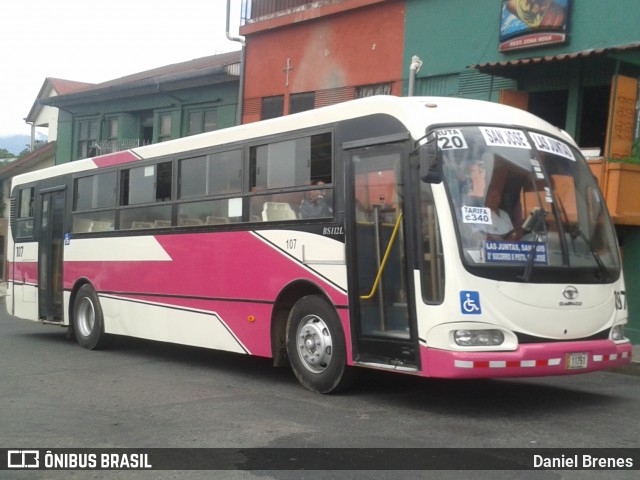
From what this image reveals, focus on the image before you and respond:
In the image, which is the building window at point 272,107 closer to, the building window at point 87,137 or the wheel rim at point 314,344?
the building window at point 87,137

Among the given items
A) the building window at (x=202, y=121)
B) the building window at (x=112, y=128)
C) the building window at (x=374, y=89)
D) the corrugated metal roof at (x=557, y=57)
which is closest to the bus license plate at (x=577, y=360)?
the corrugated metal roof at (x=557, y=57)

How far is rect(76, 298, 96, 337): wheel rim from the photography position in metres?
13.9

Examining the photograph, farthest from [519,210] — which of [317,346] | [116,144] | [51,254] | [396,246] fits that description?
[116,144]

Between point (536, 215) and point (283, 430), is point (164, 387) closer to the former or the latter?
point (283, 430)

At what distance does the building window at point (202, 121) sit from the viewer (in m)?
25.8

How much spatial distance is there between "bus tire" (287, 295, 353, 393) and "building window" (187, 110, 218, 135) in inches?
670

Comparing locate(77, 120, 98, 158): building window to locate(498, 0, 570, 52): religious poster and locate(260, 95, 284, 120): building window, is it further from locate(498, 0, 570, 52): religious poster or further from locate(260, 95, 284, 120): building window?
locate(498, 0, 570, 52): religious poster

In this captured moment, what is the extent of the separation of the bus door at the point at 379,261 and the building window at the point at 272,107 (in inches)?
525

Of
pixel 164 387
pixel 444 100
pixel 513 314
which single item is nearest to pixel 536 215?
pixel 513 314

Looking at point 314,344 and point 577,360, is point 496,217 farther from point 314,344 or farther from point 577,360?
point 314,344

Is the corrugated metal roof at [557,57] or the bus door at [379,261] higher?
the corrugated metal roof at [557,57]

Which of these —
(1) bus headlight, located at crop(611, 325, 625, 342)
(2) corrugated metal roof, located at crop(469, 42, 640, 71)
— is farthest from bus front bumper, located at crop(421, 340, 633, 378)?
(2) corrugated metal roof, located at crop(469, 42, 640, 71)

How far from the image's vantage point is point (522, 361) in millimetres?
7348

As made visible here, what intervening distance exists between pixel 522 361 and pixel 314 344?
2.45 metres
